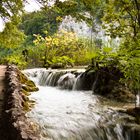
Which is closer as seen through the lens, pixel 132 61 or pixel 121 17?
pixel 132 61

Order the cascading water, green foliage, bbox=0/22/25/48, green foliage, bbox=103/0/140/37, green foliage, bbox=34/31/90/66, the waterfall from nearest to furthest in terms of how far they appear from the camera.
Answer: the cascading water < green foliage, bbox=103/0/140/37 < the waterfall < green foliage, bbox=0/22/25/48 < green foliage, bbox=34/31/90/66

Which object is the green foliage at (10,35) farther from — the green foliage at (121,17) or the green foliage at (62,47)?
the green foliage at (62,47)

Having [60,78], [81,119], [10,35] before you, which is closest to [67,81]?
[60,78]

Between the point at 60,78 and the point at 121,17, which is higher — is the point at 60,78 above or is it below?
below

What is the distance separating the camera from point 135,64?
6.94 m

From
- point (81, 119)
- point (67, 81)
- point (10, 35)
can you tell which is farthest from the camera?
point (10, 35)

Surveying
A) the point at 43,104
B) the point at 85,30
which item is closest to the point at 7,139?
the point at 43,104

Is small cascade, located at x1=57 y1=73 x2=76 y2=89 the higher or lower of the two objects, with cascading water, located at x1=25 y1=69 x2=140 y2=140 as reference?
higher

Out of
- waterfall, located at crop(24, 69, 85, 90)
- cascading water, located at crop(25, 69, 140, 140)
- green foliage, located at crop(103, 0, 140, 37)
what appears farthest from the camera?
waterfall, located at crop(24, 69, 85, 90)

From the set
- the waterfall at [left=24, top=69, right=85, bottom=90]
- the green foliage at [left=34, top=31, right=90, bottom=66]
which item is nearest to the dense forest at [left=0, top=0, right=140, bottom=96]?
the green foliage at [left=34, top=31, right=90, bottom=66]

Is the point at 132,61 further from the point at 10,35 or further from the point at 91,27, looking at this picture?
the point at 10,35

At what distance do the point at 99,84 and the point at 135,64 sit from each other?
4.65 metres

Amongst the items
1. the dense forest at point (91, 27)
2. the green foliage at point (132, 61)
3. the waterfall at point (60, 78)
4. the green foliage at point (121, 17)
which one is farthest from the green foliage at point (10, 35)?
the green foliage at point (132, 61)

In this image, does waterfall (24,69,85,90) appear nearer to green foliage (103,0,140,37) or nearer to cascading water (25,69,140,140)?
cascading water (25,69,140,140)
